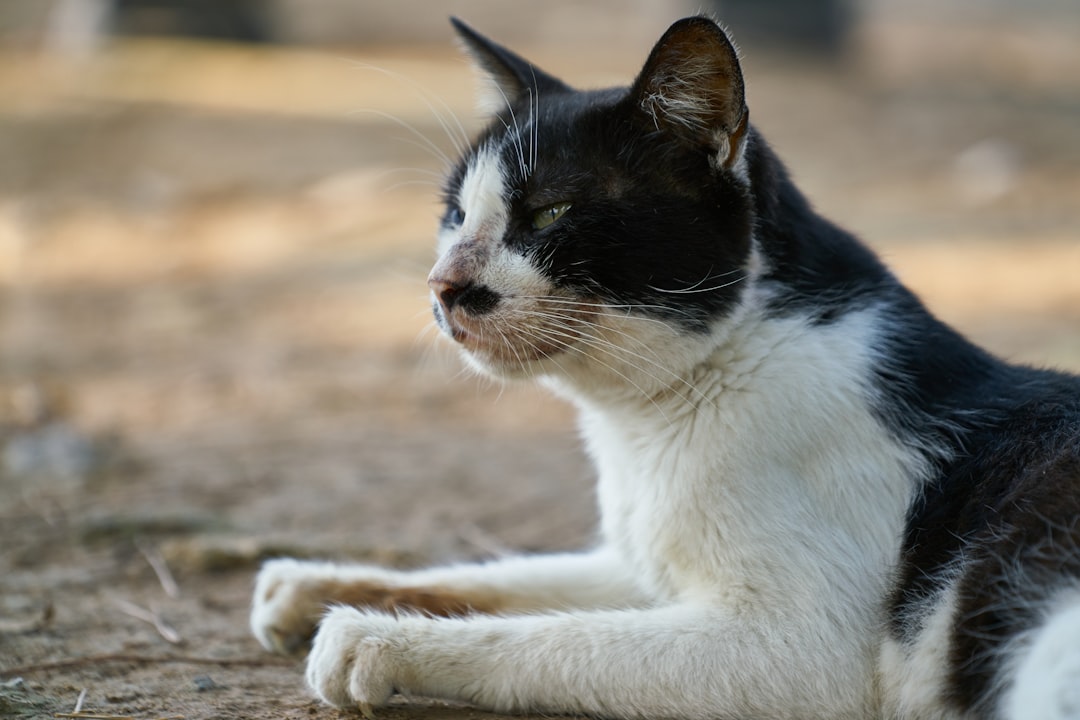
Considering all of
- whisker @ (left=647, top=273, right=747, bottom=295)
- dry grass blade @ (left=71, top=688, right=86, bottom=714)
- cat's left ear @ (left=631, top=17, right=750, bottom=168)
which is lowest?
dry grass blade @ (left=71, top=688, right=86, bottom=714)

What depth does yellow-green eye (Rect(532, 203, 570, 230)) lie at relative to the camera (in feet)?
8.11

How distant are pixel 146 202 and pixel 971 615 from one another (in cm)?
678

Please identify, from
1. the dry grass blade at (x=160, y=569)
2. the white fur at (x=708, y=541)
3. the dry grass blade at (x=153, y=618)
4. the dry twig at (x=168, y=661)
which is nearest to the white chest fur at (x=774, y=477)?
the white fur at (x=708, y=541)

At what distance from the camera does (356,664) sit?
2232 mm

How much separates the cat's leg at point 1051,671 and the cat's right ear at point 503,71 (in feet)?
5.68

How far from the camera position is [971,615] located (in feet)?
7.01

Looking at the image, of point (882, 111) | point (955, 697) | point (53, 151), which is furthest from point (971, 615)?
point (882, 111)

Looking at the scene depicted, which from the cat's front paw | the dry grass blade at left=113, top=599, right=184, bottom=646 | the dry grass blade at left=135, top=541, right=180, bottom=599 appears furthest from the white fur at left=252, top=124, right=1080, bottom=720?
the dry grass blade at left=135, top=541, right=180, bottom=599

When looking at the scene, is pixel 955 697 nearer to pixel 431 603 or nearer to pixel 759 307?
pixel 759 307

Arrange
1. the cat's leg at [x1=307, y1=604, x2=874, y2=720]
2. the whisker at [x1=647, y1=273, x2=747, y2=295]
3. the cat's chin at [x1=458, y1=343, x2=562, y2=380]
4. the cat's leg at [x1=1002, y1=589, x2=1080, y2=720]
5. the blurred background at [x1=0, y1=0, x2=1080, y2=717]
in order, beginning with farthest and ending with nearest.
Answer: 1. the blurred background at [x1=0, y1=0, x2=1080, y2=717]
2. the cat's chin at [x1=458, y1=343, x2=562, y2=380]
3. the whisker at [x1=647, y1=273, x2=747, y2=295]
4. the cat's leg at [x1=307, y1=604, x2=874, y2=720]
5. the cat's leg at [x1=1002, y1=589, x2=1080, y2=720]

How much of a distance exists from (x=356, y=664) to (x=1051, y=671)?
127 centimetres

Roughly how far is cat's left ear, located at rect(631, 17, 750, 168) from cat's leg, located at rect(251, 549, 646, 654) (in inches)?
40.3

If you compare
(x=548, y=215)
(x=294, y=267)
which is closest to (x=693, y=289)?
(x=548, y=215)

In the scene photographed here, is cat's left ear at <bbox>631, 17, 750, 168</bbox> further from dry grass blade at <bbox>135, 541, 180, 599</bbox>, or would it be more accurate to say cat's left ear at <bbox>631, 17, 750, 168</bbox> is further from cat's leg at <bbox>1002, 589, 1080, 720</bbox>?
dry grass blade at <bbox>135, 541, 180, 599</bbox>
